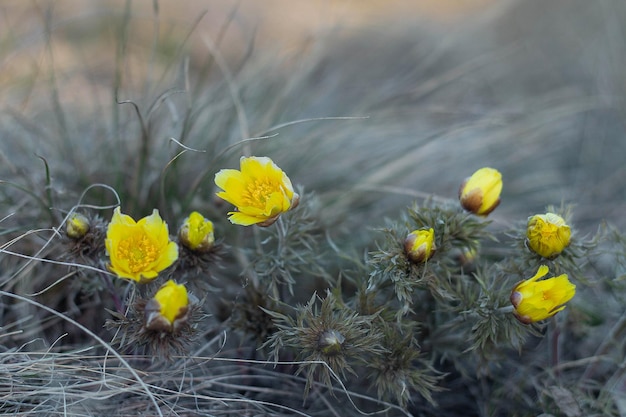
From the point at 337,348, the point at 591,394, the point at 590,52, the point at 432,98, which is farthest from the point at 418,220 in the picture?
the point at 590,52

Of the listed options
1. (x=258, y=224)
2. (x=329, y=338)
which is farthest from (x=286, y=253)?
(x=329, y=338)

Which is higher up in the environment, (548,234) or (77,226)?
(548,234)

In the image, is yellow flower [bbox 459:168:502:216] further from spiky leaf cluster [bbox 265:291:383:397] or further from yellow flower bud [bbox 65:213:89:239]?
yellow flower bud [bbox 65:213:89:239]

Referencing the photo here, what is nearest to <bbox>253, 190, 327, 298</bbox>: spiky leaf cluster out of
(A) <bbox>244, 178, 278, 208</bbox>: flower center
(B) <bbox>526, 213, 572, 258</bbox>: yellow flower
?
(A) <bbox>244, 178, 278, 208</bbox>: flower center

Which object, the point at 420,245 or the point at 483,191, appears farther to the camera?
the point at 483,191

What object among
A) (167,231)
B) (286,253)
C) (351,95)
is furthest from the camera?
(351,95)

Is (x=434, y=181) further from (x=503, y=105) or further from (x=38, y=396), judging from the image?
(x=38, y=396)

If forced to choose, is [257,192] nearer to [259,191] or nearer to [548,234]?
[259,191]
